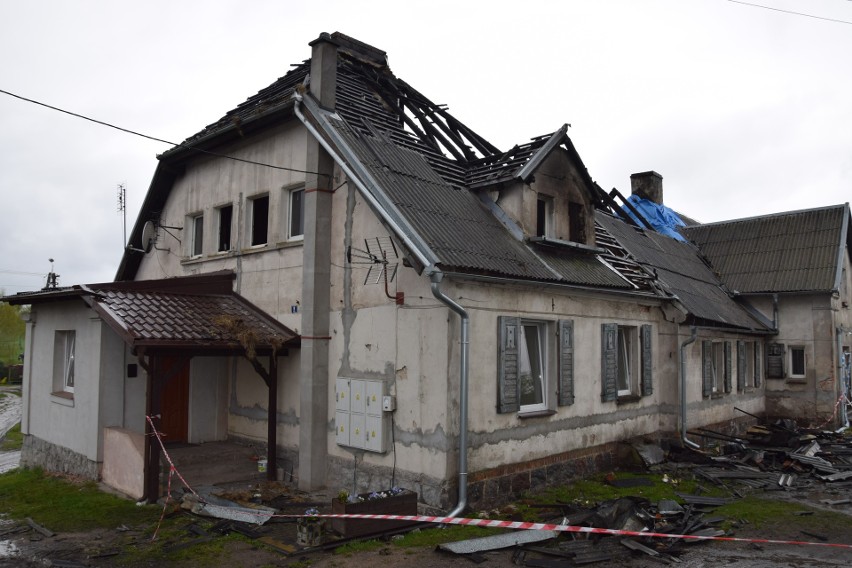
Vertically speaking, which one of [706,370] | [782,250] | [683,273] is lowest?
[706,370]

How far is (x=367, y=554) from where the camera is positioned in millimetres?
7414

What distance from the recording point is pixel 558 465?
35.2ft

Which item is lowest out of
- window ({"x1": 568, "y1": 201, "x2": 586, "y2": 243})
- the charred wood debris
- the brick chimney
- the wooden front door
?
the charred wood debris

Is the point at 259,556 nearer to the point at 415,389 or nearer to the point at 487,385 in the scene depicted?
the point at 415,389

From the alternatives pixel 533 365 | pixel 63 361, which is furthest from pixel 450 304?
pixel 63 361

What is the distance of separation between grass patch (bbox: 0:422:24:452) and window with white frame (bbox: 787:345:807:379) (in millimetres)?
21923

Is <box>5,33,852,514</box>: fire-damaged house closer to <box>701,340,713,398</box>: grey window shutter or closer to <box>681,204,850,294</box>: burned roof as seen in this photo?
<box>701,340,713,398</box>: grey window shutter

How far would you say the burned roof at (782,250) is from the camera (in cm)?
1855

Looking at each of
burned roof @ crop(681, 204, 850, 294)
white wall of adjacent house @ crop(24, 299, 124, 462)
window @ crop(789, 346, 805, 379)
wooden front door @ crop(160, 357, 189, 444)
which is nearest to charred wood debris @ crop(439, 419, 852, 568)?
window @ crop(789, 346, 805, 379)

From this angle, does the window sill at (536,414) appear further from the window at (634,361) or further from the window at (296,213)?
the window at (296,213)

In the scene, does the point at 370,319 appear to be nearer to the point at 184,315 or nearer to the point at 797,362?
the point at 184,315

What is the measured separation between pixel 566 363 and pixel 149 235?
10218 mm

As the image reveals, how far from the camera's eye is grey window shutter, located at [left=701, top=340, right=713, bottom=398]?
15125mm

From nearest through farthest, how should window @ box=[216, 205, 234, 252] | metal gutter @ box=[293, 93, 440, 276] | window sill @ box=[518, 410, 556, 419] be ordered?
metal gutter @ box=[293, 93, 440, 276] → window sill @ box=[518, 410, 556, 419] → window @ box=[216, 205, 234, 252]
